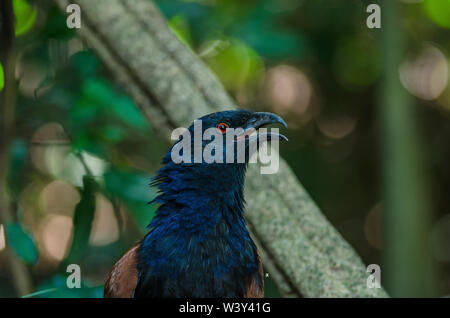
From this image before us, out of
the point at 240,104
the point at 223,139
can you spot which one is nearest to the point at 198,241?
the point at 223,139

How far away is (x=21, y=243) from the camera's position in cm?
266

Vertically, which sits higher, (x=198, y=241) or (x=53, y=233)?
(x=53, y=233)

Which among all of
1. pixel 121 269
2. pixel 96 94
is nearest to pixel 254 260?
pixel 121 269

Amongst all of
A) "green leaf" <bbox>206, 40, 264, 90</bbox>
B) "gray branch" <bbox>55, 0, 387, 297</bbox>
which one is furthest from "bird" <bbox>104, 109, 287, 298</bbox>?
"green leaf" <bbox>206, 40, 264, 90</bbox>

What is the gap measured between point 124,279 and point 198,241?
358 mm

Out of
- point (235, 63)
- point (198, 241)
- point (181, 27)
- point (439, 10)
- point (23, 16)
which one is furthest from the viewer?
point (439, 10)

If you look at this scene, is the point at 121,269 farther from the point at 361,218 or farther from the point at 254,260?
the point at 361,218

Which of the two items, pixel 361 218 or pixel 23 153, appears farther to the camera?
pixel 361 218

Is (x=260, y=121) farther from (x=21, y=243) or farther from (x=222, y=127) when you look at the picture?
(x=21, y=243)

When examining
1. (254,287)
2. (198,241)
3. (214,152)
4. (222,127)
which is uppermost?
(222,127)

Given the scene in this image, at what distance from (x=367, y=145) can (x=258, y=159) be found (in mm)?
3613

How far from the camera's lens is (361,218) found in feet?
20.4

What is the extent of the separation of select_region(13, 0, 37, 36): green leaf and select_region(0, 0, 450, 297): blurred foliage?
0.01m
